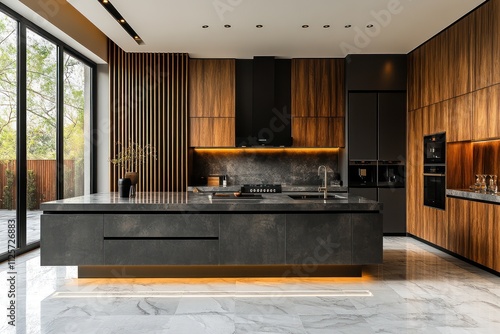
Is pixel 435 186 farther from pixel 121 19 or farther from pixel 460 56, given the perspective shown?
pixel 121 19

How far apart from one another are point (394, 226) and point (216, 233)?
3.86m

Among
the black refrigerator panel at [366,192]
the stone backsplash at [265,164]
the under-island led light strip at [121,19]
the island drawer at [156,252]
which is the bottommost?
the island drawer at [156,252]

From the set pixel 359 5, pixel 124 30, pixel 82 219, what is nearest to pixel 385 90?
pixel 359 5

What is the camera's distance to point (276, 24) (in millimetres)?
5281

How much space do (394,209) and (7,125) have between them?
18.5 ft

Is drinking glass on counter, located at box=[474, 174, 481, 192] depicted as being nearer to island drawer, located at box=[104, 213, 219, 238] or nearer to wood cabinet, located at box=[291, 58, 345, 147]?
wood cabinet, located at box=[291, 58, 345, 147]

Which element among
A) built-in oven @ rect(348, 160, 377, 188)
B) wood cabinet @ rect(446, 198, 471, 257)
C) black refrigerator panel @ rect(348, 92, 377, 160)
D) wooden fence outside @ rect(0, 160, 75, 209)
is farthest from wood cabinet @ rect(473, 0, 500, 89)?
wooden fence outside @ rect(0, 160, 75, 209)

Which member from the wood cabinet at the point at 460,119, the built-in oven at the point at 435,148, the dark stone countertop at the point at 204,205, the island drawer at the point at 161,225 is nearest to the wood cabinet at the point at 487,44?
the wood cabinet at the point at 460,119

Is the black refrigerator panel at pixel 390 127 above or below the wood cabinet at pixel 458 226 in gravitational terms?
above

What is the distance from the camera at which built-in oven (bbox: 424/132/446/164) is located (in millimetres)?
5496

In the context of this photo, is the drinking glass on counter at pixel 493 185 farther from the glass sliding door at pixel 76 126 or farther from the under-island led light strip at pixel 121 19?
the glass sliding door at pixel 76 126

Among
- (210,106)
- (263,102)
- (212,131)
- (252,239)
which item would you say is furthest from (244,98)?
(252,239)

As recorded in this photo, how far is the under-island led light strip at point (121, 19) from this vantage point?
462 centimetres

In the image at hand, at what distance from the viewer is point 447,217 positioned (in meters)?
5.40
